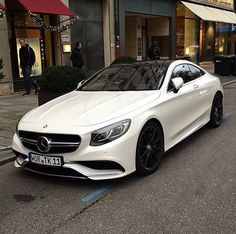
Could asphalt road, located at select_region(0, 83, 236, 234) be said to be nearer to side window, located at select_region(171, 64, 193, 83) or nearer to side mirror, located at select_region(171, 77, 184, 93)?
side mirror, located at select_region(171, 77, 184, 93)

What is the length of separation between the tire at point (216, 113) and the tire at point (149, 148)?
240 centimetres

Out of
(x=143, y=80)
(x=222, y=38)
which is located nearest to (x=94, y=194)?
(x=143, y=80)

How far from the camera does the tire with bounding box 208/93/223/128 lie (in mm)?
7000

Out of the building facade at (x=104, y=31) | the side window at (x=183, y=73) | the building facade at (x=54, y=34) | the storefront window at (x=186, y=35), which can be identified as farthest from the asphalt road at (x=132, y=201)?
the storefront window at (x=186, y=35)

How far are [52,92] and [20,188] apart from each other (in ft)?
14.9

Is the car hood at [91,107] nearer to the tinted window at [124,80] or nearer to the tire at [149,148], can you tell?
the tinted window at [124,80]

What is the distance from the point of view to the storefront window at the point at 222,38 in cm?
2980

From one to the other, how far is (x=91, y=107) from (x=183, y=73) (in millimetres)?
2045

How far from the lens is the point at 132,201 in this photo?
3.96m

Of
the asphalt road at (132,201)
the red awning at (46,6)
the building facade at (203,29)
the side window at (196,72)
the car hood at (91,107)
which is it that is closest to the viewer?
the asphalt road at (132,201)

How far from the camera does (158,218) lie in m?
3.54

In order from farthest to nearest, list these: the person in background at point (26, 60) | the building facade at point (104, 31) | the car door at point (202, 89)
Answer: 1. the building facade at point (104, 31)
2. the person in background at point (26, 60)
3. the car door at point (202, 89)

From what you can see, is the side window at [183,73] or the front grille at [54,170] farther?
the side window at [183,73]

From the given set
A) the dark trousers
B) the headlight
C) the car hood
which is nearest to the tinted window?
the car hood
